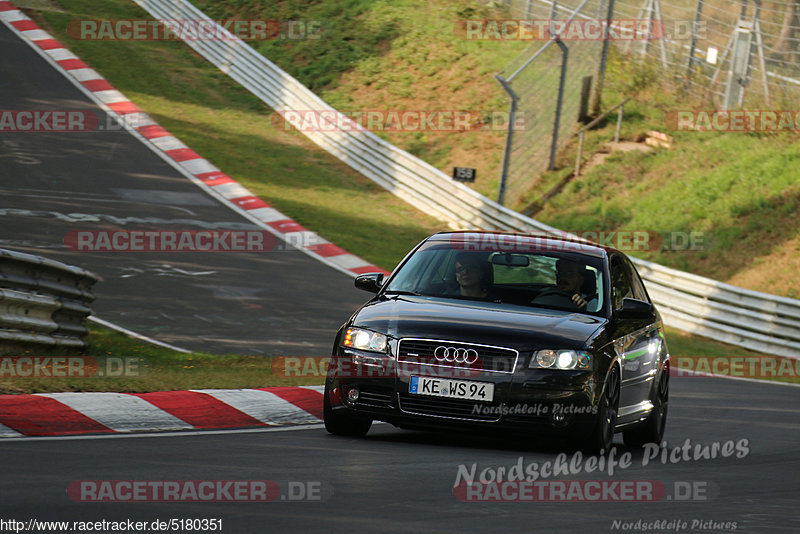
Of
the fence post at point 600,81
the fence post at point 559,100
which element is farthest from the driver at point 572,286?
the fence post at point 600,81

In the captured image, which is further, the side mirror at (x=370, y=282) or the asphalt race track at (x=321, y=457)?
the side mirror at (x=370, y=282)

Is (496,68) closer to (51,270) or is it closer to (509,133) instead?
(509,133)

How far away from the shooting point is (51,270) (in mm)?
10914

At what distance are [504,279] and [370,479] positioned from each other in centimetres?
272

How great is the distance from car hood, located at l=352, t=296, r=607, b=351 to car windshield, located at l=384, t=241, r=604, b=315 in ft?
0.63

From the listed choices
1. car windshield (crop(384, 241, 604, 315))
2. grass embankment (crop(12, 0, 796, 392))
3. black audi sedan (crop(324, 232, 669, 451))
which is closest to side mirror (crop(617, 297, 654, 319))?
black audi sedan (crop(324, 232, 669, 451))

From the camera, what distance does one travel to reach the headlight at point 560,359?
26.5 ft

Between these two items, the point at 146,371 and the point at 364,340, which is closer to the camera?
the point at 364,340

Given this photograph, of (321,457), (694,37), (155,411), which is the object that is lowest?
(155,411)

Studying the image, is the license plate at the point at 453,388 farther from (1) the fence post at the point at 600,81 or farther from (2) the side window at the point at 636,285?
(1) the fence post at the point at 600,81

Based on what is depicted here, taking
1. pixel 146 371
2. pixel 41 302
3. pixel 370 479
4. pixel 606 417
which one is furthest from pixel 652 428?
pixel 41 302

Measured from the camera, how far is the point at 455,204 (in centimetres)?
2505

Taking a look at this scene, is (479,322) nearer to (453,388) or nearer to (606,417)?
(453,388)

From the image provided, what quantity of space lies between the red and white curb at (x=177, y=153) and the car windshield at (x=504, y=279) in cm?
1036
